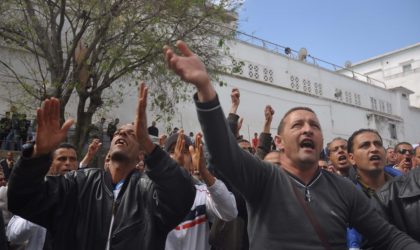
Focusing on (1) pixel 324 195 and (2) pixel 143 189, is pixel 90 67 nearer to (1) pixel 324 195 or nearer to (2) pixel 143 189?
(2) pixel 143 189

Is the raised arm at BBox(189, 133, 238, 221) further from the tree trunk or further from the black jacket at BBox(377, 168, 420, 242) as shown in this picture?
the tree trunk

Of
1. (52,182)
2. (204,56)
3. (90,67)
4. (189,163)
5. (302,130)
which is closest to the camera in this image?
(302,130)

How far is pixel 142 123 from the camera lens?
7.83 ft

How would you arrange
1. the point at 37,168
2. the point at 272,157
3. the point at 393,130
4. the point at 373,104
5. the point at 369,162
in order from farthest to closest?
1. the point at 393,130
2. the point at 373,104
3. the point at 272,157
4. the point at 369,162
5. the point at 37,168

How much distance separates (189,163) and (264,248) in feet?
6.43

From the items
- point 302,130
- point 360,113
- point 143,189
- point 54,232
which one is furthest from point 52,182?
point 360,113

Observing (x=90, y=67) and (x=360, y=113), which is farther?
(x=360, y=113)

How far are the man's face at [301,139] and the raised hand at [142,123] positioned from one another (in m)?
0.78

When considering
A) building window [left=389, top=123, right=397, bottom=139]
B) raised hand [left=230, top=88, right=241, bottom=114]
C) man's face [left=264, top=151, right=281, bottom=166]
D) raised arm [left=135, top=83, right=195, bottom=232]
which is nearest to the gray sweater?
raised arm [left=135, top=83, right=195, bottom=232]

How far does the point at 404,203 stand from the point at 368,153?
111 centimetres

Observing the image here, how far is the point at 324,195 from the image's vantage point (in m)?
2.23

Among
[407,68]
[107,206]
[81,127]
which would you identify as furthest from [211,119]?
[407,68]

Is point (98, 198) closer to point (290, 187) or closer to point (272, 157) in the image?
point (290, 187)

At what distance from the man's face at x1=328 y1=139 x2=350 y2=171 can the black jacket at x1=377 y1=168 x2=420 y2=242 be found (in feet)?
7.25
